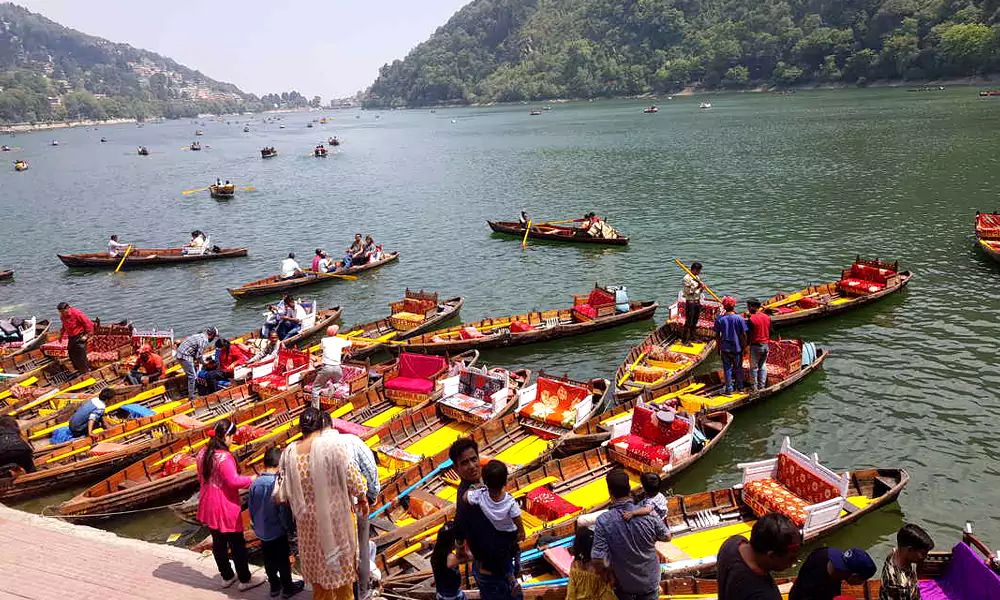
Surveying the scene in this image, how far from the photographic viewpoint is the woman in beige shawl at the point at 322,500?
6734mm

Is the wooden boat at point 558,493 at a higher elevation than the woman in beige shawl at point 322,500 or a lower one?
lower

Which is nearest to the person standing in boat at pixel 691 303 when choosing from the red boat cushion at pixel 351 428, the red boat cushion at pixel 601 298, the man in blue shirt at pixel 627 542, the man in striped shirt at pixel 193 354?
the red boat cushion at pixel 601 298

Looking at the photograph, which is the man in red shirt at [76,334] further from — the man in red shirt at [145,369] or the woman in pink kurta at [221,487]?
the woman in pink kurta at [221,487]

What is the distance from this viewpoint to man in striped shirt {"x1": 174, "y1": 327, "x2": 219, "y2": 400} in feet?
58.2

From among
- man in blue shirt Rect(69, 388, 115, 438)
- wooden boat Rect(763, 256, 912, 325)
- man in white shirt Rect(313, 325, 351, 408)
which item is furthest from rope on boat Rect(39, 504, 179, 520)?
wooden boat Rect(763, 256, 912, 325)

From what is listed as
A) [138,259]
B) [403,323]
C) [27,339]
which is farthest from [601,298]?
[138,259]

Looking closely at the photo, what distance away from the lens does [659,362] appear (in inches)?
782

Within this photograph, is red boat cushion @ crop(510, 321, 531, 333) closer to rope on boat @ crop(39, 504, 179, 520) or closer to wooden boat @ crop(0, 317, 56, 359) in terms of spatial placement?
rope on boat @ crop(39, 504, 179, 520)

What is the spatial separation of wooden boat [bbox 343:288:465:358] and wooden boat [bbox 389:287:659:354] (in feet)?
2.50

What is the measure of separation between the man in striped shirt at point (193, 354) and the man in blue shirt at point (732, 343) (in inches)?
523

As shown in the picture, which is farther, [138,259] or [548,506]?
[138,259]

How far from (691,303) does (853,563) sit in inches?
605

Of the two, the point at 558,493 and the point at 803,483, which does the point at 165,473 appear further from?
the point at 803,483

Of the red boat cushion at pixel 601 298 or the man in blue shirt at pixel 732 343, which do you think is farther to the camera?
the red boat cushion at pixel 601 298
